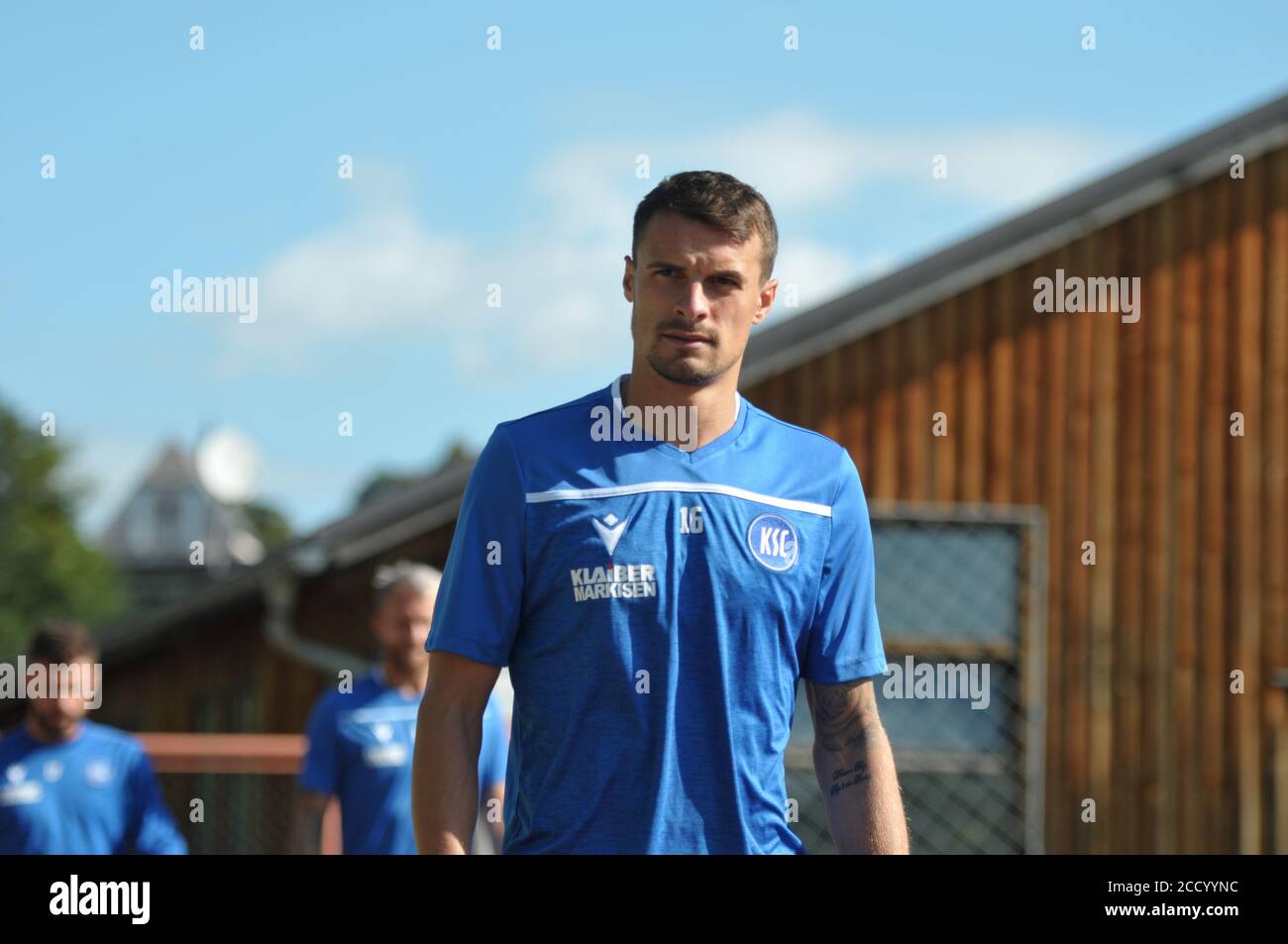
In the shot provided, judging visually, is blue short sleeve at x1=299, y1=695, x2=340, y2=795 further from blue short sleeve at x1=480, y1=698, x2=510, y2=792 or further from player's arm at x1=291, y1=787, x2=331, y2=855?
blue short sleeve at x1=480, y1=698, x2=510, y2=792

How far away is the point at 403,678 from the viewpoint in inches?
→ 317

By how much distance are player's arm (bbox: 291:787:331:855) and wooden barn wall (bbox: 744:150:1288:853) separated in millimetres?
4979

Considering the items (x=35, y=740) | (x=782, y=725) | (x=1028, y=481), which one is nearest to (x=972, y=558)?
(x=1028, y=481)

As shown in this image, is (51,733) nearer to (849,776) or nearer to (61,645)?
(61,645)

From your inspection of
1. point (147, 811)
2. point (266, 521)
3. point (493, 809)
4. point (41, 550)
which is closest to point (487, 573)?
point (493, 809)

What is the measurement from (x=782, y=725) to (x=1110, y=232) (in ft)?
31.0

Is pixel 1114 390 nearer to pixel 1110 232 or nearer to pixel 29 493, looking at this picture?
pixel 1110 232

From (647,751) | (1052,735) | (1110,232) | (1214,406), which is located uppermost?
(1110,232)

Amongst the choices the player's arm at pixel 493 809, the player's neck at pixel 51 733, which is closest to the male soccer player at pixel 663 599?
the player's arm at pixel 493 809

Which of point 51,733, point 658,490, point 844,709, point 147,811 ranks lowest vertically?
point 147,811

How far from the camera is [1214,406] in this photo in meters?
12.0

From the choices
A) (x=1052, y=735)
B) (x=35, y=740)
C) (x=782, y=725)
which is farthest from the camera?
(x=1052, y=735)

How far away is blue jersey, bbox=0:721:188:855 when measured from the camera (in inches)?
323

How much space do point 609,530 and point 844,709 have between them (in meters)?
0.70
